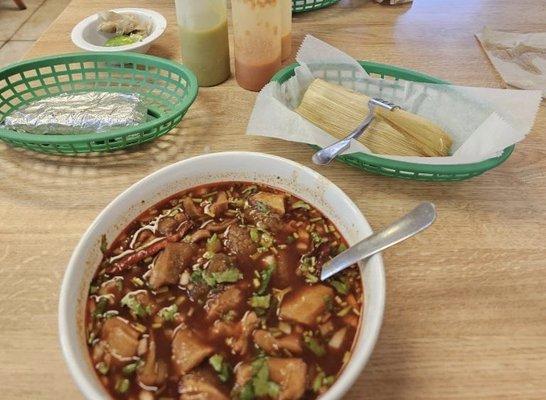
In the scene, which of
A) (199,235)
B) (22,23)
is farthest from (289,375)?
(22,23)

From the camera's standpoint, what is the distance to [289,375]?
0.70 metres

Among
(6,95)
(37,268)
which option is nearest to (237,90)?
(6,95)

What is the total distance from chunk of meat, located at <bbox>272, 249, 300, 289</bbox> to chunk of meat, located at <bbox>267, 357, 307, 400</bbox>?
6.3 inches

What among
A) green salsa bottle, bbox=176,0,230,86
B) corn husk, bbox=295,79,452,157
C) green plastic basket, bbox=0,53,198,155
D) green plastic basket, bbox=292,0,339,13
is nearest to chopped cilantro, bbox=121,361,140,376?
green plastic basket, bbox=0,53,198,155

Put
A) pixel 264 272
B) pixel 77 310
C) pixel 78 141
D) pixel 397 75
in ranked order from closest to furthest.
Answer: pixel 77 310 < pixel 264 272 < pixel 78 141 < pixel 397 75

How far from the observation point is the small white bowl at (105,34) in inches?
58.2

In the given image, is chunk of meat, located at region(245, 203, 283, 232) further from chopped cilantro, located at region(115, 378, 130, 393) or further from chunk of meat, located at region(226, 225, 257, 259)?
chopped cilantro, located at region(115, 378, 130, 393)

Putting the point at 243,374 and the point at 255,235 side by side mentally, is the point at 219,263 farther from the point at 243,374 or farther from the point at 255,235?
the point at 243,374

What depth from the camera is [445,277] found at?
0.94 meters

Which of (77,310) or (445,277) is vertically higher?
(77,310)

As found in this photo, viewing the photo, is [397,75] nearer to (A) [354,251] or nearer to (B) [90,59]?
(A) [354,251]

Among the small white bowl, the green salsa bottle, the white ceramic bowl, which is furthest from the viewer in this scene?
the small white bowl

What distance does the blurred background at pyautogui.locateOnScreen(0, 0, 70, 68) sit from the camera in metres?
3.94

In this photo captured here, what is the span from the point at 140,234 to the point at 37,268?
0.24 metres
